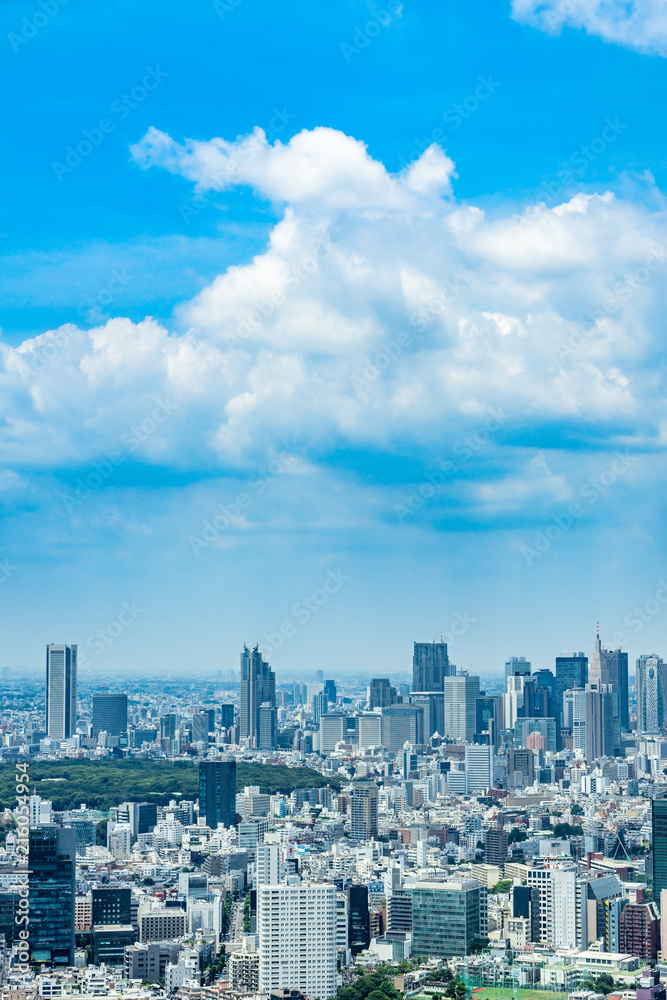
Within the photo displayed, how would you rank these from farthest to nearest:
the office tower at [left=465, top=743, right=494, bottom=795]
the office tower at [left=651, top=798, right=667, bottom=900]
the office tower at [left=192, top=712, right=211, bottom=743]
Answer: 1. the office tower at [left=192, top=712, right=211, bottom=743]
2. the office tower at [left=465, top=743, right=494, bottom=795]
3. the office tower at [left=651, top=798, right=667, bottom=900]

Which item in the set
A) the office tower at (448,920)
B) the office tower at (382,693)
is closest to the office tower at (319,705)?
the office tower at (382,693)

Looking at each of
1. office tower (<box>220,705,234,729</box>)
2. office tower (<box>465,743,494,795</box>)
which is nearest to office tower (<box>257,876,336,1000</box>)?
office tower (<box>465,743,494,795</box>)

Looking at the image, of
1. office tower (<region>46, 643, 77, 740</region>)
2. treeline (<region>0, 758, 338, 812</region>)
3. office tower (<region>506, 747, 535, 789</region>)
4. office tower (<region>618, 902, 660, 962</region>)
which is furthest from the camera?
office tower (<region>46, 643, 77, 740</region>)

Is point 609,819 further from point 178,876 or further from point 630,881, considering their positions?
point 178,876

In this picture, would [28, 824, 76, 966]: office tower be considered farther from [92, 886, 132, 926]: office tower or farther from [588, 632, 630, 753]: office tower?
[588, 632, 630, 753]: office tower

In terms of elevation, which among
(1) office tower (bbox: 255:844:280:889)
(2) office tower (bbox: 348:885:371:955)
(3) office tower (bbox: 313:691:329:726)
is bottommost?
(2) office tower (bbox: 348:885:371:955)

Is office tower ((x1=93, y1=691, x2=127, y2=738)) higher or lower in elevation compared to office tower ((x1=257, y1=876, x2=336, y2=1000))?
higher

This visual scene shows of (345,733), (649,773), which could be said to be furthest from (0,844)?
(345,733)
